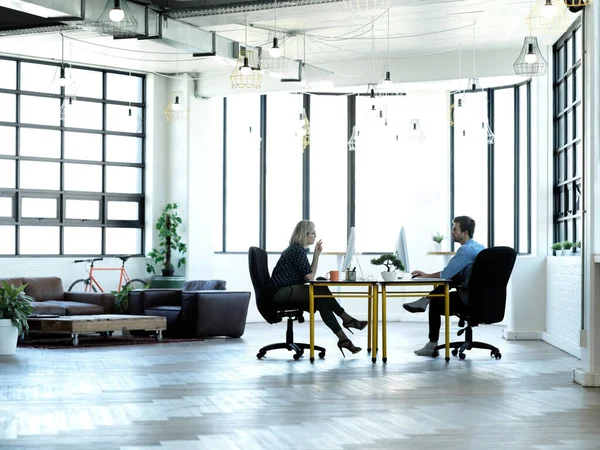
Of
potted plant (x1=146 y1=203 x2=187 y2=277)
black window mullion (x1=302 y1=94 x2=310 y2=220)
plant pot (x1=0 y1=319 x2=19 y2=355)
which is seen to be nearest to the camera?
plant pot (x1=0 y1=319 x2=19 y2=355)

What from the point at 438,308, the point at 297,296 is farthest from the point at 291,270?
the point at 438,308

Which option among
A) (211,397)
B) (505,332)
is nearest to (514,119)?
(505,332)

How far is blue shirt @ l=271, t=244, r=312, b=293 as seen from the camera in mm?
8000

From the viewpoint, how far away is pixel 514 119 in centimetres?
1282

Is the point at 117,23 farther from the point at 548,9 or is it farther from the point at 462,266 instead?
the point at 548,9

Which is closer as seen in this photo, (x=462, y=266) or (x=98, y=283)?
(x=462, y=266)

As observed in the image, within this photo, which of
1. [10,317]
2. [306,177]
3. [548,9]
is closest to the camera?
[548,9]

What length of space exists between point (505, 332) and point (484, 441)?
6.38 meters

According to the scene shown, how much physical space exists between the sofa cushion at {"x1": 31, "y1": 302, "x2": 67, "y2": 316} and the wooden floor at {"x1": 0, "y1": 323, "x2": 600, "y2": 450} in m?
1.83

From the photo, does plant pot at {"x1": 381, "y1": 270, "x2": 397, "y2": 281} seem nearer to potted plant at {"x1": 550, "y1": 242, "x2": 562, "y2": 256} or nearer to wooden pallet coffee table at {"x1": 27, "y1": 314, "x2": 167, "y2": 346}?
potted plant at {"x1": 550, "y1": 242, "x2": 562, "y2": 256}

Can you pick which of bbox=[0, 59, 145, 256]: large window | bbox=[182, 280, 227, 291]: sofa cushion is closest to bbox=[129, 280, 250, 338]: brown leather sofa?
bbox=[182, 280, 227, 291]: sofa cushion

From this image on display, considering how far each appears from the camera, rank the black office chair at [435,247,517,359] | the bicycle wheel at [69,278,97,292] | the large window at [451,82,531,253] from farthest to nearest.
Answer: the large window at [451,82,531,253] → the bicycle wheel at [69,278,97,292] → the black office chair at [435,247,517,359]

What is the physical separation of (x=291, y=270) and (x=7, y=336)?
2657mm

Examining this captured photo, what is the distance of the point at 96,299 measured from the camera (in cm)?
1134
